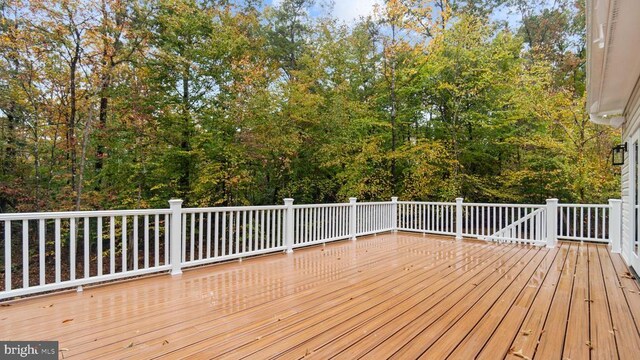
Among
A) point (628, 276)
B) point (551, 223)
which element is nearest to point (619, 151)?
point (551, 223)

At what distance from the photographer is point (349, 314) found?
2688mm

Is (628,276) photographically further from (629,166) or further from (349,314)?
(349,314)

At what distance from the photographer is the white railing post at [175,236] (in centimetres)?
389

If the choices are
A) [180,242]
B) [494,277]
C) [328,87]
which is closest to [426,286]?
[494,277]

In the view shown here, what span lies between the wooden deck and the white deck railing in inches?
10.9

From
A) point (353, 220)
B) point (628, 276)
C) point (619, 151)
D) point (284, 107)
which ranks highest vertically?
point (284, 107)

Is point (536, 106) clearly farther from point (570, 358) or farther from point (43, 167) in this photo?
point (43, 167)

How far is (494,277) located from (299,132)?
691cm

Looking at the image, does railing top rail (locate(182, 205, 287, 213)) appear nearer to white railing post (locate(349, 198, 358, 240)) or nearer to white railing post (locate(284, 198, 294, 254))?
white railing post (locate(284, 198, 294, 254))

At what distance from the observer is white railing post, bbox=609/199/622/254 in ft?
17.6

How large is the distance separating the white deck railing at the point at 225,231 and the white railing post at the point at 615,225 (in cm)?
2

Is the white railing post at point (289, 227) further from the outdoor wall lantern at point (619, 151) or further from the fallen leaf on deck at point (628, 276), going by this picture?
the outdoor wall lantern at point (619, 151)

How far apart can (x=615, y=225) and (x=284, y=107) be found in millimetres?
8022

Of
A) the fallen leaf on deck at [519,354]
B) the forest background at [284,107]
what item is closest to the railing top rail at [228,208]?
the fallen leaf on deck at [519,354]
